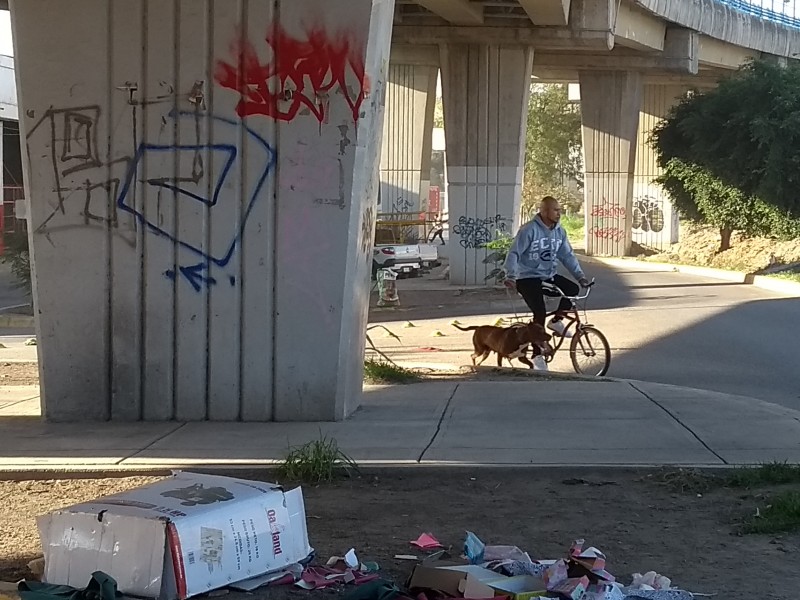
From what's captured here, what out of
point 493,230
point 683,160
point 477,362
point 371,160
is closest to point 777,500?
point 371,160

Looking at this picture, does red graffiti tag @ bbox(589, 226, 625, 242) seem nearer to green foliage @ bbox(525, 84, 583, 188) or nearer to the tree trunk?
the tree trunk

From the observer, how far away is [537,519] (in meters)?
6.22

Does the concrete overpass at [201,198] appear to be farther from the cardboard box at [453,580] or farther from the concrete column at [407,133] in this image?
the concrete column at [407,133]

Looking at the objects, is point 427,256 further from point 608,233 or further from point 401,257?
point 608,233

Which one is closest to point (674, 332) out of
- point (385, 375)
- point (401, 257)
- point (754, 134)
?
point (385, 375)

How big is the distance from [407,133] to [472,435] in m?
33.1

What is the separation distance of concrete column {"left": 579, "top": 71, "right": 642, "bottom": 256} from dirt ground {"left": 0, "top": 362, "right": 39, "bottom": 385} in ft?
96.2

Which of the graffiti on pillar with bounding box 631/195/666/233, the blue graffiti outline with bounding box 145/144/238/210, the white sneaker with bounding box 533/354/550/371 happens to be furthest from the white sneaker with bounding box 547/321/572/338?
the graffiti on pillar with bounding box 631/195/666/233

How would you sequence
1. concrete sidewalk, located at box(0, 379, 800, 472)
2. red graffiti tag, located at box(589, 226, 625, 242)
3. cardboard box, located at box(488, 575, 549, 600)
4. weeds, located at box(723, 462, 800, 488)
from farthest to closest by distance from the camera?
red graffiti tag, located at box(589, 226, 625, 242) < concrete sidewalk, located at box(0, 379, 800, 472) < weeds, located at box(723, 462, 800, 488) < cardboard box, located at box(488, 575, 549, 600)

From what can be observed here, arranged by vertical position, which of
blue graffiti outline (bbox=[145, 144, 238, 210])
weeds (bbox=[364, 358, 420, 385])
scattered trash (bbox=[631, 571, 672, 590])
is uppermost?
blue graffiti outline (bbox=[145, 144, 238, 210])

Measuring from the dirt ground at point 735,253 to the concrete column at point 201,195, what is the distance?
2448cm

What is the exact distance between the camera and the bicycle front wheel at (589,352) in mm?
12727

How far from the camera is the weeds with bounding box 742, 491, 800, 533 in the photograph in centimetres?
587

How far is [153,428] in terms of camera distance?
8.85 metres
